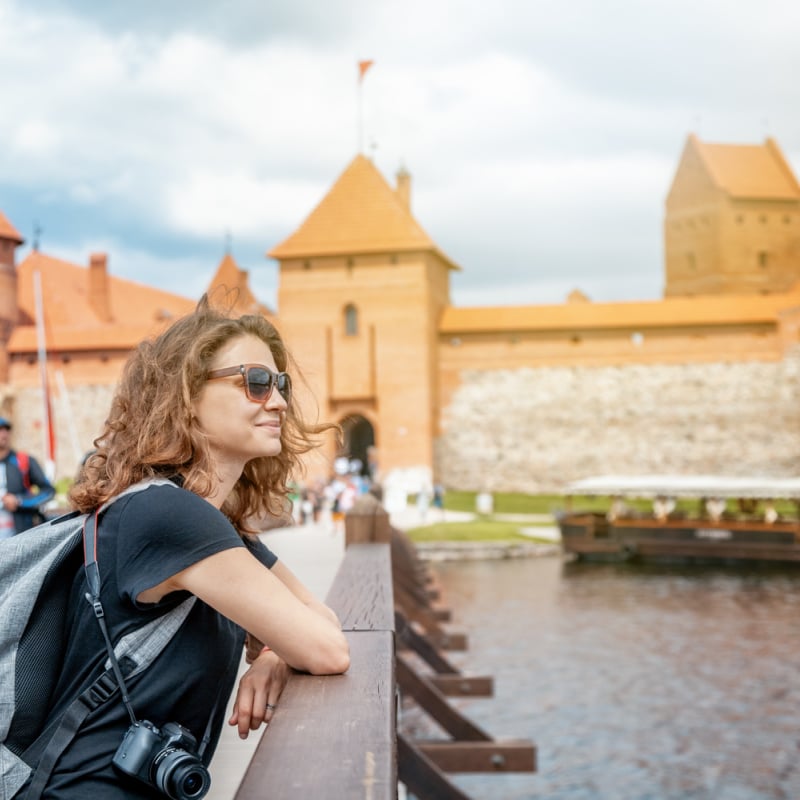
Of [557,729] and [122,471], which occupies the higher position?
[122,471]

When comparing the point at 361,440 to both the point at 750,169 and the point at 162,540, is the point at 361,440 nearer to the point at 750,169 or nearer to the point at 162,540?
the point at 750,169

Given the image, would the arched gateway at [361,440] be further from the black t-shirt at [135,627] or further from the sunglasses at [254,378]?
the black t-shirt at [135,627]

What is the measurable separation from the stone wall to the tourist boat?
300 inches

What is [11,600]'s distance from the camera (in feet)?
6.12

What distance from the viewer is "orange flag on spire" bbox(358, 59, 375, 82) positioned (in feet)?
135

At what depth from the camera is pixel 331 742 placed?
167 centimetres

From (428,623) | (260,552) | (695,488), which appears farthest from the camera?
(695,488)

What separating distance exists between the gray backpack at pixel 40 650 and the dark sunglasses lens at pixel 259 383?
34 centimetres

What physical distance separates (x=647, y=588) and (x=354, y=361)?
52.3ft

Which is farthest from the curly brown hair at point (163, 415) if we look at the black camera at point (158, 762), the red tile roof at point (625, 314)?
the red tile roof at point (625, 314)

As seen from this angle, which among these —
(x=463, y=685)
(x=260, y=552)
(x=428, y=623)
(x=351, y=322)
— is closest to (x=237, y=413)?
(x=260, y=552)

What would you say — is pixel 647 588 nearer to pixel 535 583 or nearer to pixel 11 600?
pixel 535 583

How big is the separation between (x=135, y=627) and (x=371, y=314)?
32.4m

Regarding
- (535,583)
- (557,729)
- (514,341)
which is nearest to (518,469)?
(514,341)
